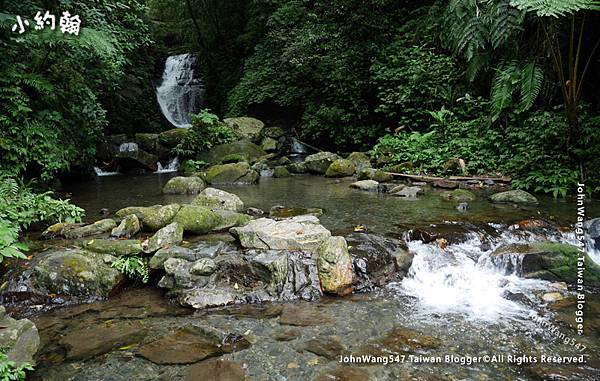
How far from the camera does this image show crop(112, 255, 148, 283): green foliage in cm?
439

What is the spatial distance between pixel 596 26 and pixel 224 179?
942 cm

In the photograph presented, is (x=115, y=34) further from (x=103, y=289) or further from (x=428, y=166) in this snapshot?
(x=428, y=166)

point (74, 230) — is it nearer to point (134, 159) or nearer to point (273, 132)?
point (134, 159)

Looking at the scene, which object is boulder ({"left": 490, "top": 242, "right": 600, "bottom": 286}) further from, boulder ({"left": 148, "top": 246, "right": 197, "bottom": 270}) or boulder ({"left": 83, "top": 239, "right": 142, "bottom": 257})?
boulder ({"left": 83, "top": 239, "right": 142, "bottom": 257})

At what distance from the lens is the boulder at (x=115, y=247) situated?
15.0 ft

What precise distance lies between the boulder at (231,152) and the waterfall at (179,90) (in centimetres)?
574

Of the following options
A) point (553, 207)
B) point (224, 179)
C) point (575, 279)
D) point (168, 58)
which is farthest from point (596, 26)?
point (168, 58)

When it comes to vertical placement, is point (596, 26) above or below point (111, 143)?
above

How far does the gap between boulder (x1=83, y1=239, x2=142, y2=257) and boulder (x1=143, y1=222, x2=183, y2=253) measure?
0.12 meters

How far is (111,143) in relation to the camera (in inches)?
535

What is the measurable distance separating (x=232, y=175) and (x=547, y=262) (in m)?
8.15

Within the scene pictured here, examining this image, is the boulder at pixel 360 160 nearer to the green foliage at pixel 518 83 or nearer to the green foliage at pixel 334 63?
the green foliage at pixel 334 63

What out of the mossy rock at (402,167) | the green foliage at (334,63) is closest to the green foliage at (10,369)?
the mossy rock at (402,167)

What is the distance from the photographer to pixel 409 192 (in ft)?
28.1
